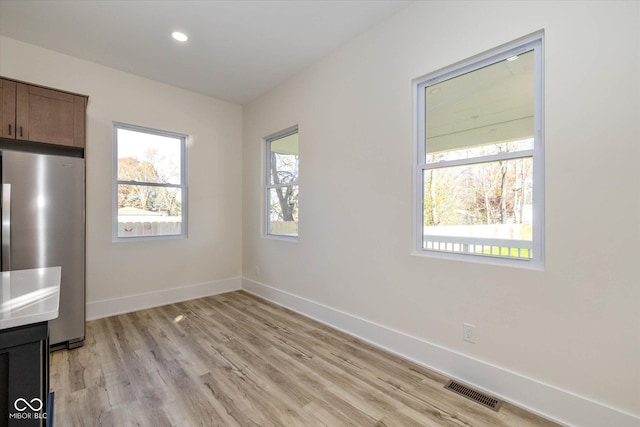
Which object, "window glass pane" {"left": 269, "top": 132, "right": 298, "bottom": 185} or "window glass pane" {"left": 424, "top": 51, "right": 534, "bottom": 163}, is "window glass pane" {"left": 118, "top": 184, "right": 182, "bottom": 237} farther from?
"window glass pane" {"left": 424, "top": 51, "right": 534, "bottom": 163}

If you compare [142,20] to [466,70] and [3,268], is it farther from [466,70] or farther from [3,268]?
[466,70]

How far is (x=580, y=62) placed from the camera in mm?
1690

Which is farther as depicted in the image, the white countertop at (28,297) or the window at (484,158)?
the window at (484,158)

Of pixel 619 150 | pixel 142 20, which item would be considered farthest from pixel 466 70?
pixel 142 20

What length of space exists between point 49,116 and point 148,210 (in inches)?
58.5

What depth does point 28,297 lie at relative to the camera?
1.10 metres

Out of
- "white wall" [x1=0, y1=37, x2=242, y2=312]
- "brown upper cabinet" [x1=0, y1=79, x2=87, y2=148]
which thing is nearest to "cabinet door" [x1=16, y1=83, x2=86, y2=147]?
"brown upper cabinet" [x1=0, y1=79, x2=87, y2=148]

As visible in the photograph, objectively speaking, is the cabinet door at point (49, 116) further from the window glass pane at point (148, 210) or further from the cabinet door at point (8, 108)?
the window glass pane at point (148, 210)

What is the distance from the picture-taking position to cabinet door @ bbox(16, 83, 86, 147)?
2.67 metres

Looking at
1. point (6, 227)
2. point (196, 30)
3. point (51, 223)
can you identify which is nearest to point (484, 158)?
point (196, 30)

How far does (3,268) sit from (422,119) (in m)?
3.68

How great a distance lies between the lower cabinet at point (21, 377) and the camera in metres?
0.91

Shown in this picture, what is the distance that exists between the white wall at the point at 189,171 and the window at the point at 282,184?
2.25ft

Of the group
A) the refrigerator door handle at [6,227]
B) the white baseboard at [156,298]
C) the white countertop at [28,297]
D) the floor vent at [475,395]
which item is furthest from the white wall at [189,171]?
the floor vent at [475,395]
